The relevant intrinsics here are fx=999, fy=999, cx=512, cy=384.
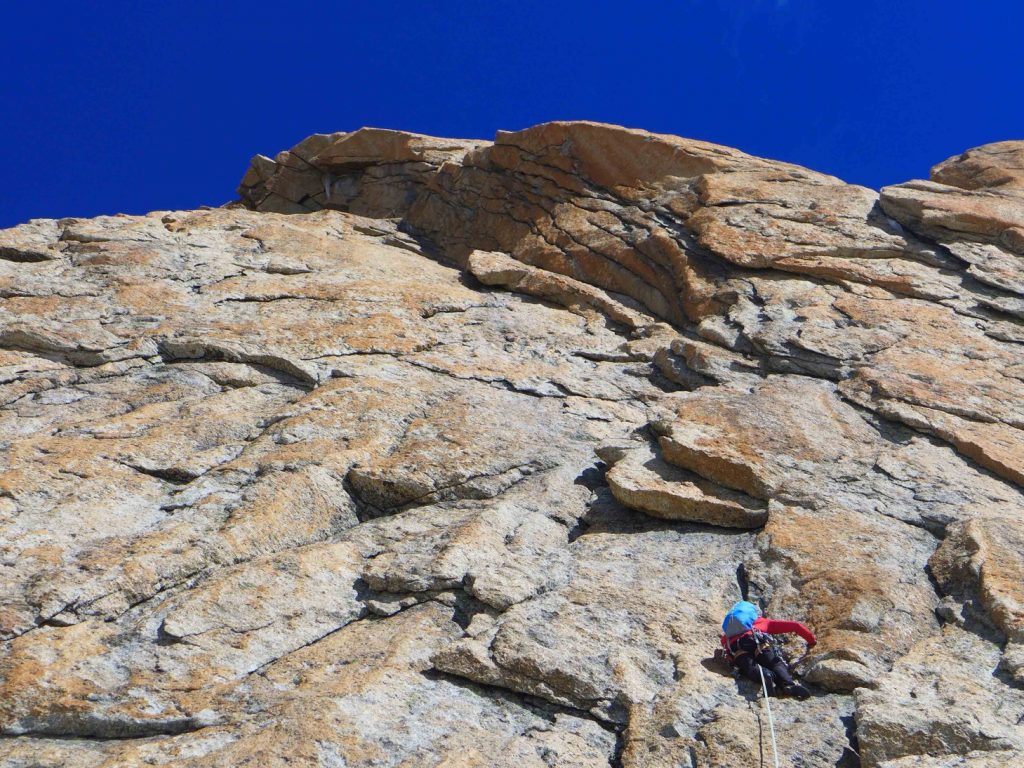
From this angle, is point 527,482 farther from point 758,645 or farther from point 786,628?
point 758,645

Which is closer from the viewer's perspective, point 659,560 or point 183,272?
point 659,560

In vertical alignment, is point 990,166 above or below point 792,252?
above

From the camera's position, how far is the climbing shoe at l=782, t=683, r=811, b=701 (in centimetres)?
1095

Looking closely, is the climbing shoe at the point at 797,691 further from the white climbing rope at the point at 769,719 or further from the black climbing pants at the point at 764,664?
the white climbing rope at the point at 769,719

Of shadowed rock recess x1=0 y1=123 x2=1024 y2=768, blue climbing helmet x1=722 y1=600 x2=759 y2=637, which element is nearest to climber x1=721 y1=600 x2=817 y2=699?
blue climbing helmet x1=722 y1=600 x2=759 y2=637

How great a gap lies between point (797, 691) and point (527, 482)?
5.77m

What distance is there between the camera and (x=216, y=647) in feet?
38.5

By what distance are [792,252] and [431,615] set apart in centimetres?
1417

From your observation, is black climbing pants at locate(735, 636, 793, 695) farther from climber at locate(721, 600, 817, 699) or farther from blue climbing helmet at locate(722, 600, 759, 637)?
blue climbing helmet at locate(722, 600, 759, 637)

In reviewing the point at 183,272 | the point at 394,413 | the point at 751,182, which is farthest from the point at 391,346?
the point at 751,182

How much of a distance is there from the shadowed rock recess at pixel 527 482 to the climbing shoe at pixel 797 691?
0.50ft

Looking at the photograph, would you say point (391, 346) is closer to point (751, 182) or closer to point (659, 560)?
point (659, 560)

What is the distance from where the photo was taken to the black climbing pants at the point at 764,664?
1101 centimetres

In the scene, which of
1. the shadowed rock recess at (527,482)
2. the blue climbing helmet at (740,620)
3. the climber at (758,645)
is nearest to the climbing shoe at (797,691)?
the climber at (758,645)
